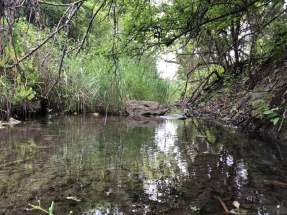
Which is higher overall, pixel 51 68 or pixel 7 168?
pixel 51 68

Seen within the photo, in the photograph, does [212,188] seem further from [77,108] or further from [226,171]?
[77,108]

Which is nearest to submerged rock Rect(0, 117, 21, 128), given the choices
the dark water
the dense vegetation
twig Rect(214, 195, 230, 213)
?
the dense vegetation

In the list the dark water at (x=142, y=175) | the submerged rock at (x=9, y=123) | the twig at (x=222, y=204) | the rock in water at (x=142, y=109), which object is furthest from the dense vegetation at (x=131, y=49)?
the twig at (x=222, y=204)

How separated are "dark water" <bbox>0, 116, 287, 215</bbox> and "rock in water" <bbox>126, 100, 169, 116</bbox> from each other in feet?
14.8

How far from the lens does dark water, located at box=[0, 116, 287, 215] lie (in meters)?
2.30

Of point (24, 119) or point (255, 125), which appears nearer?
point (255, 125)

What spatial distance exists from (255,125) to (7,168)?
3657mm

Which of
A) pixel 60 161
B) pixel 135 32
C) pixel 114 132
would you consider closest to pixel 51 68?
pixel 114 132

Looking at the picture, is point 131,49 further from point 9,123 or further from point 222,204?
point 222,204

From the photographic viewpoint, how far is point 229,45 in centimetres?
897

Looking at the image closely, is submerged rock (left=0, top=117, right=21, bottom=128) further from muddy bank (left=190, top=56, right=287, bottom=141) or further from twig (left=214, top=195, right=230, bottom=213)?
twig (left=214, top=195, right=230, bottom=213)

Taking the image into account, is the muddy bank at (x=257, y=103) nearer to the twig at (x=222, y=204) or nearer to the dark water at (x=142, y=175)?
the dark water at (x=142, y=175)

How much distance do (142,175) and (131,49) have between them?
2643mm

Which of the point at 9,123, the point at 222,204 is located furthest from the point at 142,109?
the point at 222,204
